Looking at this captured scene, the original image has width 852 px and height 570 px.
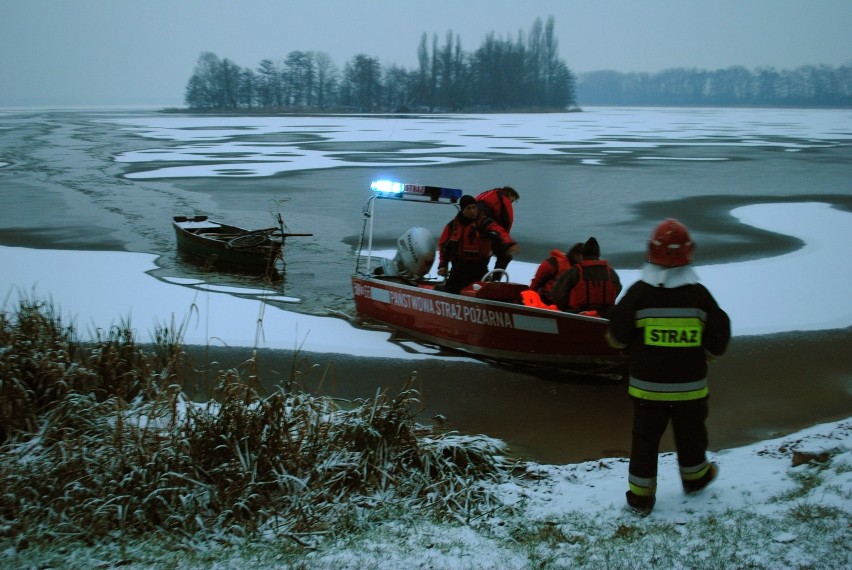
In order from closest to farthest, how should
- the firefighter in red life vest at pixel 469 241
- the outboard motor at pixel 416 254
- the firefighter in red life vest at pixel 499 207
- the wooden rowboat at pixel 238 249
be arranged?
the firefighter in red life vest at pixel 469 241 → the firefighter in red life vest at pixel 499 207 → the outboard motor at pixel 416 254 → the wooden rowboat at pixel 238 249

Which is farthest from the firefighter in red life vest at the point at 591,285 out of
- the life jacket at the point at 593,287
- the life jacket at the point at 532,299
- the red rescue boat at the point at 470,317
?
the life jacket at the point at 532,299

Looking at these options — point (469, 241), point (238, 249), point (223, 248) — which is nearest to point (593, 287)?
point (469, 241)

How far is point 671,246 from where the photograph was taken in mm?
3750

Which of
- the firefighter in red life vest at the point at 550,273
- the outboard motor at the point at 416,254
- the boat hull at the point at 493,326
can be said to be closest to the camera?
the boat hull at the point at 493,326

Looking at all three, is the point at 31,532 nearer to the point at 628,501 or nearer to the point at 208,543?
the point at 208,543

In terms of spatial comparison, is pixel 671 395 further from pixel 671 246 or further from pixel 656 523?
pixel 671 246

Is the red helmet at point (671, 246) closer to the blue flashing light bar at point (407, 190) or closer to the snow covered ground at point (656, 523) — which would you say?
the snow covered ground at point (656, 523)

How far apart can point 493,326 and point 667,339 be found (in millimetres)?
3546

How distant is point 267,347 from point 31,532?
417 cm

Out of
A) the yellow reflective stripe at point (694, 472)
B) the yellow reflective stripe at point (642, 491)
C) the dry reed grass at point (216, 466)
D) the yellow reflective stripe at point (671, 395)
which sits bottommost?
the dry reed grass at point (216, 466)

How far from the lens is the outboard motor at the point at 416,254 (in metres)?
8.95

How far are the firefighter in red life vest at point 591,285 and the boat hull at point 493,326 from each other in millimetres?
250

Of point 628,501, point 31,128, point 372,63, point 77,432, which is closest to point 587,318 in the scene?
point 628,501

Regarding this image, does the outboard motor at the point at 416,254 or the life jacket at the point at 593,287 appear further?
the outboard motor at the point at 416,254
